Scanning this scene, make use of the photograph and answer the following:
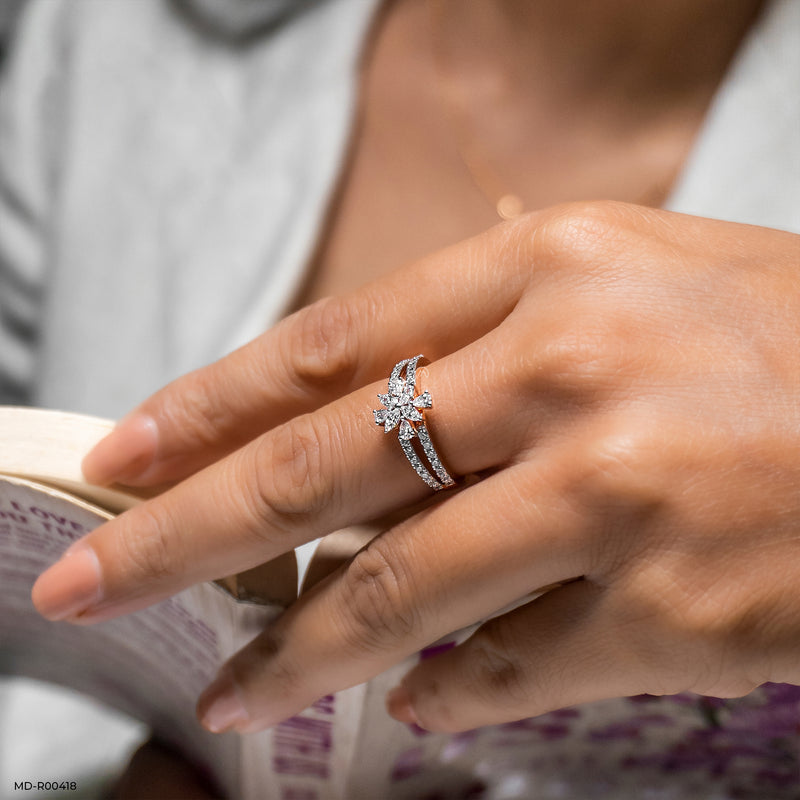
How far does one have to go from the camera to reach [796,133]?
2.53ft

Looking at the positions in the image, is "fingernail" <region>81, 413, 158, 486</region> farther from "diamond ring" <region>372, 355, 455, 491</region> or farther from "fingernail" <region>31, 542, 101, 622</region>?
"diamond ring" <region>372, 355, 455, 491</region>

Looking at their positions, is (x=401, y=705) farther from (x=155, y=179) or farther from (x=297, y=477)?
(x=155, y=179)

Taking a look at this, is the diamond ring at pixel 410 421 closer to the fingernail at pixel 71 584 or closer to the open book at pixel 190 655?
the open book at pixel 190 655

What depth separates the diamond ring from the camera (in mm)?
459

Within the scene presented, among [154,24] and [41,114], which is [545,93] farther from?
[41,114]

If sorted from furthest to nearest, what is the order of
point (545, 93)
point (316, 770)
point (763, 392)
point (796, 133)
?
point (545, 93), point (796, 133), point (316, 770), point (763, 392)

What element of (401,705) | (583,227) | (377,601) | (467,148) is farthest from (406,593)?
(467,148)

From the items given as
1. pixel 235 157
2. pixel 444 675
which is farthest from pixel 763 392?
pixel 235 157

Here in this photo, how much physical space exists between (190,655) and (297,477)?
18 centimetres

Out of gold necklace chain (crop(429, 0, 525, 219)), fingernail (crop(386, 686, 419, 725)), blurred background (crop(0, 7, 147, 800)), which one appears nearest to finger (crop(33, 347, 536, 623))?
fingernail (crop(386, 686, 419, 725))

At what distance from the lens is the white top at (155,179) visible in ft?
2.89

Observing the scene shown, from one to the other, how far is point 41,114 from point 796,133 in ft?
2.88

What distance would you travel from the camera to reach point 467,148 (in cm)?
96

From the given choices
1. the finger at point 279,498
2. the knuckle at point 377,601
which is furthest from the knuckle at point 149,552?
the knuckle at point 377,601
